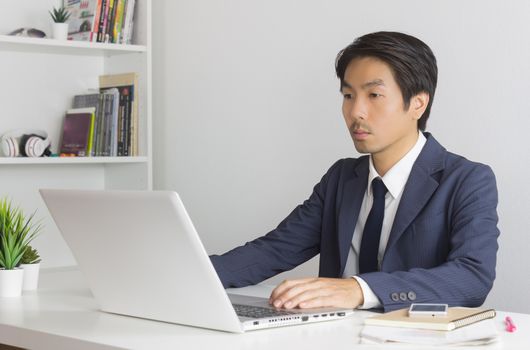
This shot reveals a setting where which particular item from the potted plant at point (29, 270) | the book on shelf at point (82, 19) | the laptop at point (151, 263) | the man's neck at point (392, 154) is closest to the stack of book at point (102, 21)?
the book on shelf at point (82, 19)

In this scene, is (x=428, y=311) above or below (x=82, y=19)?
below

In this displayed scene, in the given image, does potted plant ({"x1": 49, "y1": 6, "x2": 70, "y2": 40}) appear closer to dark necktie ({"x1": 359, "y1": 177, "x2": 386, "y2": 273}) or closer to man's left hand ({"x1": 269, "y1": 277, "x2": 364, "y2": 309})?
dark necktie ({"x1": 359, "y1": 177, "x2": 386, "y2": 273})

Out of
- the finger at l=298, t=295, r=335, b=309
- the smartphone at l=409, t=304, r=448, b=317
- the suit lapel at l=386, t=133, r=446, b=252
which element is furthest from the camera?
the suit lapel at l=386, t=133, r=446, b=252

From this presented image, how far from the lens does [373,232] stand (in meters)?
2.29

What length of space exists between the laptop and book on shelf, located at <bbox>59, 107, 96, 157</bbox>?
1901 mm

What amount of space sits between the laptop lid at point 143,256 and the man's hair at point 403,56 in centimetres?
91

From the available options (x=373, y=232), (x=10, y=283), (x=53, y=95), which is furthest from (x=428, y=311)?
(x=53, y=95)

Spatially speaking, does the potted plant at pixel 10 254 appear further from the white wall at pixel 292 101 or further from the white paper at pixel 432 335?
the white wall at pixel 292 101

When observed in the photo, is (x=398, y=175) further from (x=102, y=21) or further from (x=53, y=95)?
(x=53, y=95)

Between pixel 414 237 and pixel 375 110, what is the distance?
1.13 ft

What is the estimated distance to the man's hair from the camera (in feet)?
7.54

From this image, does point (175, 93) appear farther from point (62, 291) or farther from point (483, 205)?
point (483, 205)

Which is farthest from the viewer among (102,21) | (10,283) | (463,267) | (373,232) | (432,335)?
(102,21)

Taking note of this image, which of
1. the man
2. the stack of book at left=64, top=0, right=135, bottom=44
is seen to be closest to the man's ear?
the man
